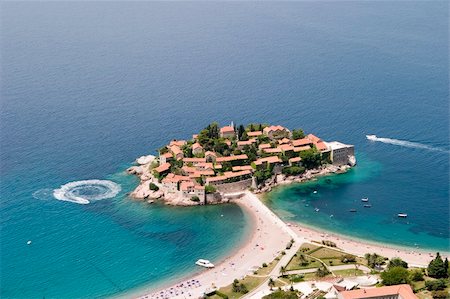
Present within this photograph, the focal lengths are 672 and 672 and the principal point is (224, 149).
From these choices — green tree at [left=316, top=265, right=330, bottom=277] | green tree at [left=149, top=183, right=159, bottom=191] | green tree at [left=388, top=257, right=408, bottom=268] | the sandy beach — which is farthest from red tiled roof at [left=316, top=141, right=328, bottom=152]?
green tree at [left=316, top=265, right=330, bottom=277]

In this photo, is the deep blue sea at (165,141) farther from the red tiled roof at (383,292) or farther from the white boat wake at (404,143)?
the red tiled roof at (383,292)

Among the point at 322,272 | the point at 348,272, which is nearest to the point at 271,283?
the point at 322,272

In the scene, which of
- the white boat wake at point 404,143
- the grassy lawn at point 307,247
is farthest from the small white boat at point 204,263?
the white boat wake at point 404,143

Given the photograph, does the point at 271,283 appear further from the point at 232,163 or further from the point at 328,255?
the point at 232,163

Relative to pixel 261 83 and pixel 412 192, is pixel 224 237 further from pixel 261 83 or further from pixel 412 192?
pixel 261 83

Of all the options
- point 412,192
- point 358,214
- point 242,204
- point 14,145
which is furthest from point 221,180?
point 14,145
